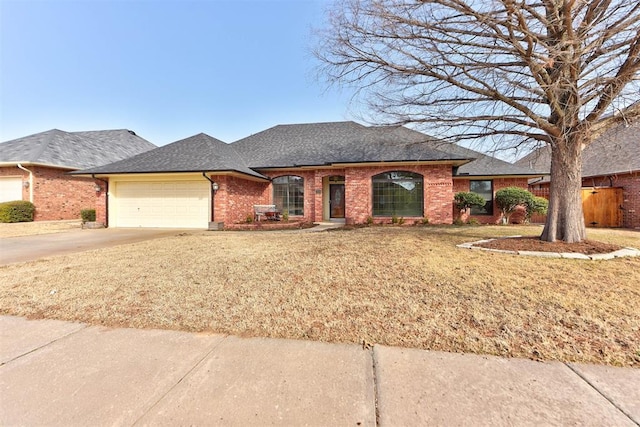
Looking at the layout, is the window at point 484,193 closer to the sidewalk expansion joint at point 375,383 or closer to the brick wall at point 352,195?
the brick wall at point 352,195

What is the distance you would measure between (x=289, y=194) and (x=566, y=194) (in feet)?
39.6

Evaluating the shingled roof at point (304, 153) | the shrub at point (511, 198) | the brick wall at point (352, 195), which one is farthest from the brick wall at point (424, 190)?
the shrub at point (511, 198)

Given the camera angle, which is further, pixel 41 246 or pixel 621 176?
pixel 621 176

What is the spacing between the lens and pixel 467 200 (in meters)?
14.2

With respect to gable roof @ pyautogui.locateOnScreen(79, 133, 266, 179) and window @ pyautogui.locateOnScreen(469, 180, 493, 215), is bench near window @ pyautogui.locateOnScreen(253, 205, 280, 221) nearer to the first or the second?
gable roof @ pyautogui.locateOnScreen(79, 133, 266, 179)

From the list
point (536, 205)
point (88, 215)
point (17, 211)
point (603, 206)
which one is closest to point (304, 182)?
point (88, 215)

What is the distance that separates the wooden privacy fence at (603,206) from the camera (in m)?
13.3

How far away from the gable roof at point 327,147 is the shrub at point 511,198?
3208 millimetres

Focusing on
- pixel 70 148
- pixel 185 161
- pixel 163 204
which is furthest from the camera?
pixel 70 148

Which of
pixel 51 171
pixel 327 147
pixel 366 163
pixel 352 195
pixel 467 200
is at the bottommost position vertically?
pixel 467 200

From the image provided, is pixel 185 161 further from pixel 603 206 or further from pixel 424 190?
pixel 603 206

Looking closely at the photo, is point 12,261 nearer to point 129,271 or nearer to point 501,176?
point 129,271

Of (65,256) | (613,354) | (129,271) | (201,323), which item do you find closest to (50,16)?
(65,256)

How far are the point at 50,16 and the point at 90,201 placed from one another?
14141 millimetres
